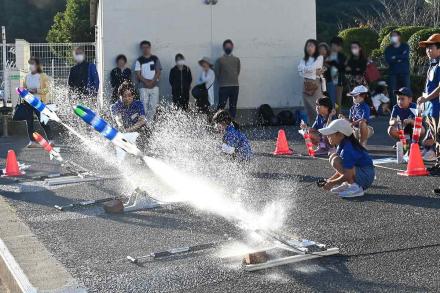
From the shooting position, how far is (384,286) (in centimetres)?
520

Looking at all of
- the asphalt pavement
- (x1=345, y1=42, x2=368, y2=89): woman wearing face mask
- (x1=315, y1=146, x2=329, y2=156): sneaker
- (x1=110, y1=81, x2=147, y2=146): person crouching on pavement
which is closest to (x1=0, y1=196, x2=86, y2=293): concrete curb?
the asphalt pavement

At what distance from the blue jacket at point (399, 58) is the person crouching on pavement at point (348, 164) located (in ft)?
29.8

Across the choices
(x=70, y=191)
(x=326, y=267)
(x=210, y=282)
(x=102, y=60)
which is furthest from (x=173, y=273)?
(x=102, y=60)

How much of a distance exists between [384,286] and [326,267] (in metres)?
0.62

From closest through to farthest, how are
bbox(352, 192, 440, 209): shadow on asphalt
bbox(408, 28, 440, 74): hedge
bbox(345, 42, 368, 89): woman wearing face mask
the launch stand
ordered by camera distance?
the launch stand < bbox(352, 192, 440, 209): shadow on asphalt < bbox(345, 42, 368, 89): woman wearing face mask < bbox(408, 28, 440, 74): hedge

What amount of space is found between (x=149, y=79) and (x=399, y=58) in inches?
230

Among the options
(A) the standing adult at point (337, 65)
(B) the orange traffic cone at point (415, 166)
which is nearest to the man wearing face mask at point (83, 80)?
(A) the standing adult at point (337, 65)

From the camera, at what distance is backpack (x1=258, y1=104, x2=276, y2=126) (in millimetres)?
18891

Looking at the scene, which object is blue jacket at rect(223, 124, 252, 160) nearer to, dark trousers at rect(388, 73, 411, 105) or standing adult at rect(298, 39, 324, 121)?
standing adult at rect(298, 39, 324, 121)

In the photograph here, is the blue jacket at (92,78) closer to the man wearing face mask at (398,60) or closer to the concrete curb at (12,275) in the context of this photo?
the man wearing face mask at (398,60)

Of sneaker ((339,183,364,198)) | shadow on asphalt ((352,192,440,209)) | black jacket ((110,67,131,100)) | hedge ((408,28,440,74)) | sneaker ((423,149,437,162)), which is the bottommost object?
shadow on asphalt ((352,192,440,209))

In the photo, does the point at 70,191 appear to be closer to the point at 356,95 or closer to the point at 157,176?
the point at 157,176

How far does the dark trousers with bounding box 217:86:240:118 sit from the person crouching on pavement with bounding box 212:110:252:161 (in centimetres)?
711

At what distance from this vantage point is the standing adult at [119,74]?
17.5 metres
